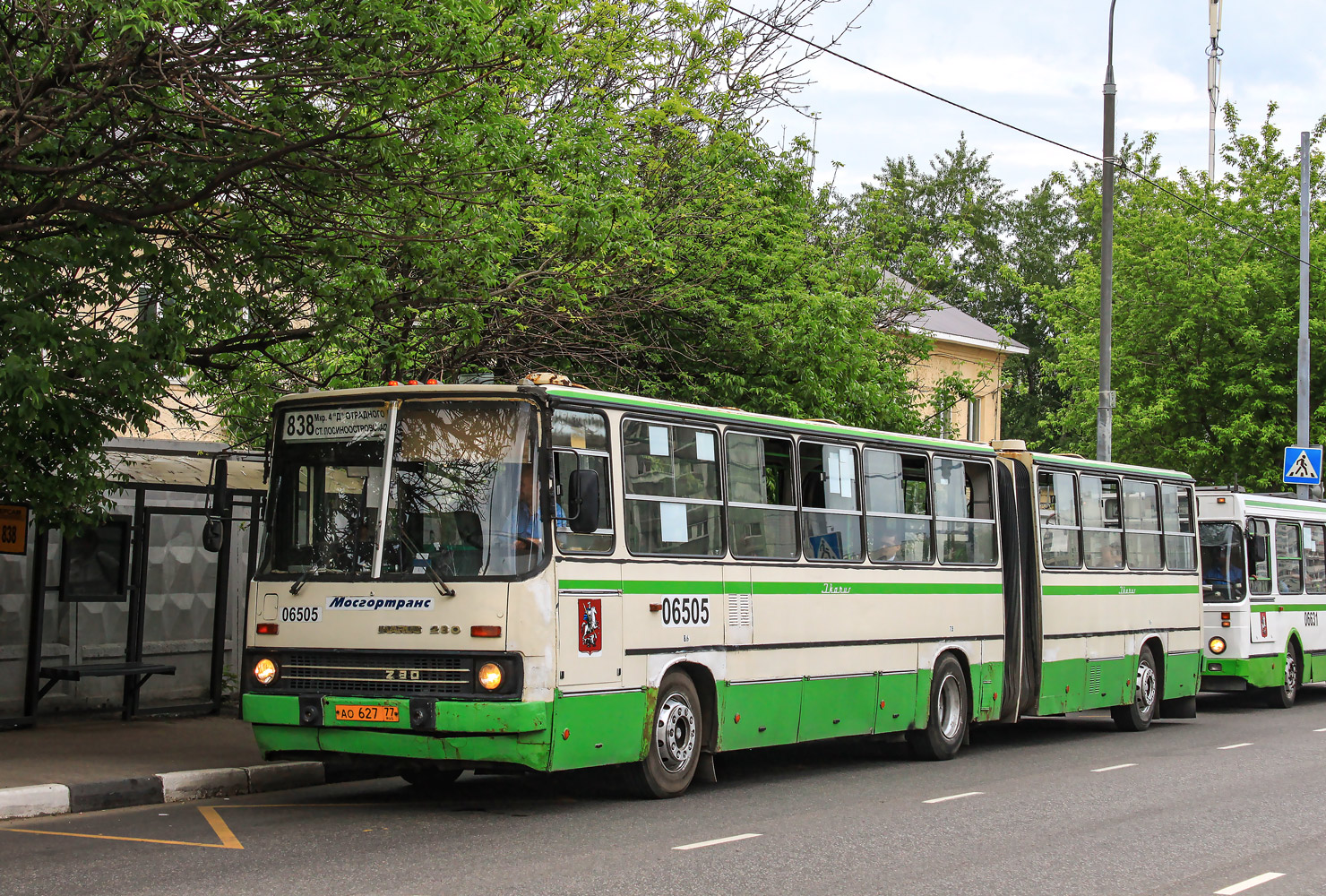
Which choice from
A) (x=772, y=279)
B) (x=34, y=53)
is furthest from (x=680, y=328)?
(x=34, y=53)

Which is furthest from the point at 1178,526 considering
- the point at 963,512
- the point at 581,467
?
the point at 581,467

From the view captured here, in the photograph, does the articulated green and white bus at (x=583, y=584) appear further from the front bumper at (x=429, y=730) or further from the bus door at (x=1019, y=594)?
the bus door at (x=1019, y=594)

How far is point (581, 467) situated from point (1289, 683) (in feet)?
52.9

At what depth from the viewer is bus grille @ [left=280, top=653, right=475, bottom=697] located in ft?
32.4

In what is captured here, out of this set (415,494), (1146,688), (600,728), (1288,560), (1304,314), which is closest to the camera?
(415,494)

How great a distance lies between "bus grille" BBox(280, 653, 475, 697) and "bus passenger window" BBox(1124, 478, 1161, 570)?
10857 millimetres

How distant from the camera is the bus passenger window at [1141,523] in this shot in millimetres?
18312

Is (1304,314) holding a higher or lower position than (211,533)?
higher

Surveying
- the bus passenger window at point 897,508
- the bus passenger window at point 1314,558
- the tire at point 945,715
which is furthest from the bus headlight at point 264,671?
the bus passenger window at point 1314,558

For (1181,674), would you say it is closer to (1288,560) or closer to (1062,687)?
(1062,687)

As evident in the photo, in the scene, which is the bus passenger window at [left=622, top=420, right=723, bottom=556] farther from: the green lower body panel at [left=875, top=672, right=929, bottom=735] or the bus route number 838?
the green lower body panel at [left=875, top=672, right=929, bottom=735]

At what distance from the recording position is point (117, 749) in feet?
40.7

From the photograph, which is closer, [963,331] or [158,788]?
[158,788]

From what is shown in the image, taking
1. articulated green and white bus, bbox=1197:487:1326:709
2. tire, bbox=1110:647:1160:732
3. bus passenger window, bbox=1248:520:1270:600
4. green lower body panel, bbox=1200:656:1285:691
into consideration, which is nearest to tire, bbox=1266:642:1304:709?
articulated green and white bus, bbox=1197:487:1326:709
